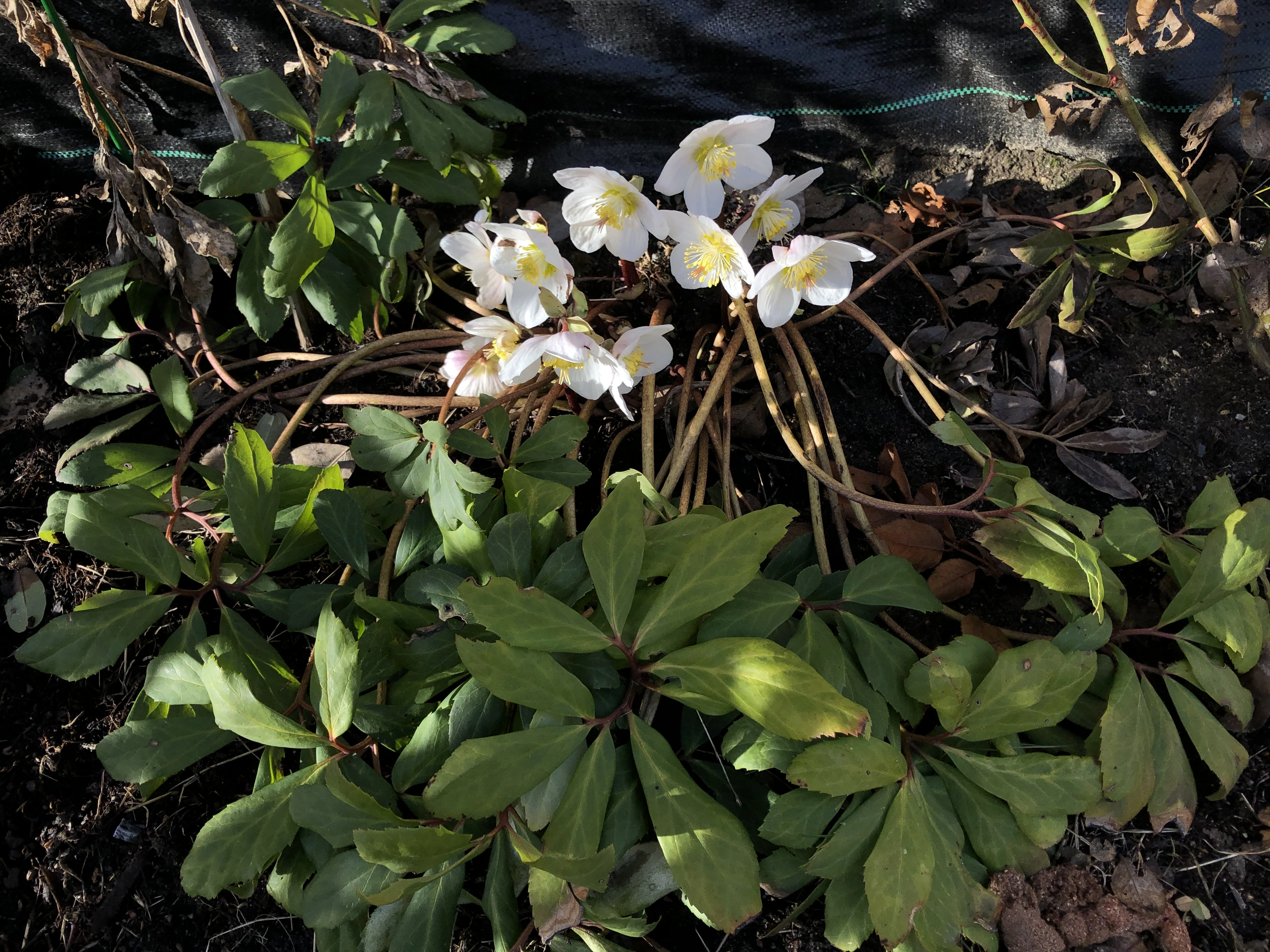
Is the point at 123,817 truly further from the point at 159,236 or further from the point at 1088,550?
the point at 1088,550

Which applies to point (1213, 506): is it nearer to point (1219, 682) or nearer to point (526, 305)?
point (1219, 682)

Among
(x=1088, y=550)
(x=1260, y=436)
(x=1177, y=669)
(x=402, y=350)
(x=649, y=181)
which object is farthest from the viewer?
(x=649, y=181)

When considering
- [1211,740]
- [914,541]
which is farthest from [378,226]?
[1211,740]

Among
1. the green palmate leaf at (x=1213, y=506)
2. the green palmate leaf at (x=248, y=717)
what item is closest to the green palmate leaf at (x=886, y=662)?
the green palmate leaf at (x=1213, y=506)

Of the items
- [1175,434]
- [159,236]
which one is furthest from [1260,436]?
[159,236]

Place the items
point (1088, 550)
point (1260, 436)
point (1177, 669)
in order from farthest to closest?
point (1260, 436) < point (1177, 669) < point (1088, 550)

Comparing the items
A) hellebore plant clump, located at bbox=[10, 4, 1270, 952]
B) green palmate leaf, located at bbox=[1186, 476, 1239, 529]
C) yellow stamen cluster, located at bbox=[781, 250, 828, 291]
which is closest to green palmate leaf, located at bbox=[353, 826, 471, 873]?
hellebore plant clump, located at bbox=[10, 4, 1270, 952]

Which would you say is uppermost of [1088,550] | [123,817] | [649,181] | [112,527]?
[649,181]
